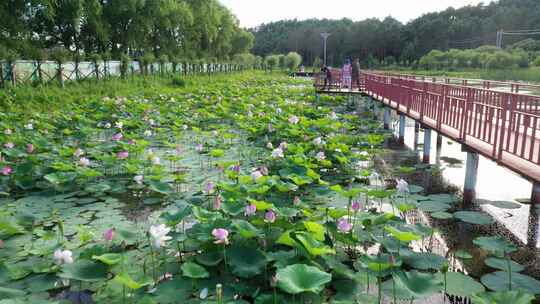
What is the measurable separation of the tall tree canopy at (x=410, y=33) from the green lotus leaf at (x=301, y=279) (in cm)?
6891

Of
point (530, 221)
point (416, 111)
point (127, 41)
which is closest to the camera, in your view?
point (530, 221)

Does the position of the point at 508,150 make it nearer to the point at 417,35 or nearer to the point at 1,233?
the point at 1,233

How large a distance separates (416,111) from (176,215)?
19.8 feet

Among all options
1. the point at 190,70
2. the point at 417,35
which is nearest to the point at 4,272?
the point at 190,70

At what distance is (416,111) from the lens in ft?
25.8

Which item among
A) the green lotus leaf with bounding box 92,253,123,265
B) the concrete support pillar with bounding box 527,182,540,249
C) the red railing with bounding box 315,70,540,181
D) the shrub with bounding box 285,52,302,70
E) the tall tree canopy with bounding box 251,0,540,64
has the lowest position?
the concrete support pillar with bounding box 527,182,540,249

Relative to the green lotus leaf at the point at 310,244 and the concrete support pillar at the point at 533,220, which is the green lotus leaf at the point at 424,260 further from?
the concrete support pillar at the point at 533,220

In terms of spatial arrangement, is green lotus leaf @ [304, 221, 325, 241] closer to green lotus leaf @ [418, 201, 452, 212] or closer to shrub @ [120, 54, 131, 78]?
green lotus leaf @ [418, 201, 452, 212]

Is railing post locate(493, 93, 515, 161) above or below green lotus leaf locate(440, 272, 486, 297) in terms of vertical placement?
above

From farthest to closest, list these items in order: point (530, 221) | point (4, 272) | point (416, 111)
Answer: point (416, 111), point (530, 221), point (4, 272)

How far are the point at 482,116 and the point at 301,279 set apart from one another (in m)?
3.70

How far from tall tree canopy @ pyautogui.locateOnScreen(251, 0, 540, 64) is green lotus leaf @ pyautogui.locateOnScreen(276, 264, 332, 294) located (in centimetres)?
6891

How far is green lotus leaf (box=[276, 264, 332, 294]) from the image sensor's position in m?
1.99

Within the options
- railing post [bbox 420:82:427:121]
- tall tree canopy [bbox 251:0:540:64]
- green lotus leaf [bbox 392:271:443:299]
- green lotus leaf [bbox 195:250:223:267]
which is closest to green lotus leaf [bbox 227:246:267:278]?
green lotus leaf [bbox 195:250:223:267]
